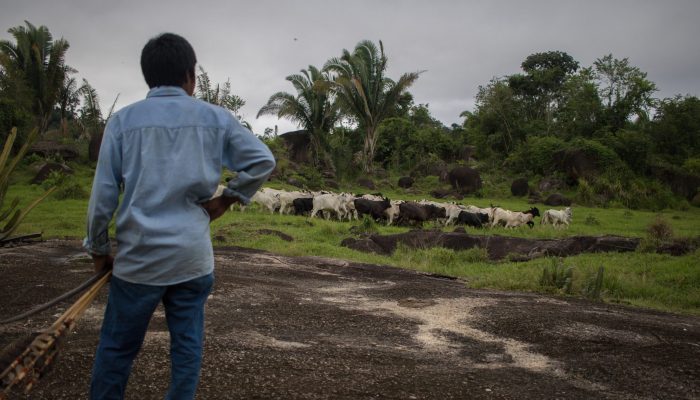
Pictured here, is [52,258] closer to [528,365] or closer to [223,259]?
[223,259]

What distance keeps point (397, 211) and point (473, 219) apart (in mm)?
2520

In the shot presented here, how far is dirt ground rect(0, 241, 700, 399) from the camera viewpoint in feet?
12.2

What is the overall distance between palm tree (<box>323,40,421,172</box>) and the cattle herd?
9.69 meters

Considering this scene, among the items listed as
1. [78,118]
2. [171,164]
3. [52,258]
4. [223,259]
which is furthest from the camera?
[78,118]

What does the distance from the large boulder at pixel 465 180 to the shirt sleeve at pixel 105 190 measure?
26666 mm

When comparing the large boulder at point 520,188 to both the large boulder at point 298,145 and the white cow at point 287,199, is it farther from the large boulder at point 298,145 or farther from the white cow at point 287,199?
the large boulder at point 298,145

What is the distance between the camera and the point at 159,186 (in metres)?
2.54

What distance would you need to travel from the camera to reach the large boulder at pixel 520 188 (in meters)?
27.8

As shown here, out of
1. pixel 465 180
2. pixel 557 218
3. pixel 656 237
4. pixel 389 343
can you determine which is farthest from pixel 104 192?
pixel 465 180

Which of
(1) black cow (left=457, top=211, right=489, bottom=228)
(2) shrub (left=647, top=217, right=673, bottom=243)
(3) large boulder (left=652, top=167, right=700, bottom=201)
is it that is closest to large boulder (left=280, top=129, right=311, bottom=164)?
(1) black cow (left=457, top=211, right=489, bottom=228)

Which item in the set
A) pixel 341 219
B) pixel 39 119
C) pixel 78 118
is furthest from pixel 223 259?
pixel 78 118

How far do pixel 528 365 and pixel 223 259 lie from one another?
21.5ft

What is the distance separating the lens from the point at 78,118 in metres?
41.1

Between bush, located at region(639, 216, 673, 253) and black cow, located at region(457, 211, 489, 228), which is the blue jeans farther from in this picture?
black cow, located at region(457, 211, 489, 228)
